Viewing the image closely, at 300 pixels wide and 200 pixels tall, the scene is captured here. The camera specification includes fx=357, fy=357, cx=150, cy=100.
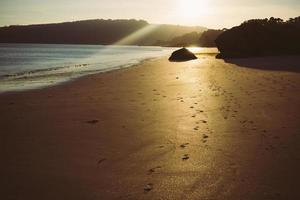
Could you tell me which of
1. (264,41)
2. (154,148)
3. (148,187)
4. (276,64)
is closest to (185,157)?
(154,148)

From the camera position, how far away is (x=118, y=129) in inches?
300

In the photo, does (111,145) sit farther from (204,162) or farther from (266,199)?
(266,199)

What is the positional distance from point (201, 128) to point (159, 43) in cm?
18630

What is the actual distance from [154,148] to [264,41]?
3146 centimetres

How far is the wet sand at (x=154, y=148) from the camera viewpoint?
15.2 feet

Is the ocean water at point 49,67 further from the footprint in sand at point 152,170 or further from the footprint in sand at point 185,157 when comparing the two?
the footprint in sand at point 152,170

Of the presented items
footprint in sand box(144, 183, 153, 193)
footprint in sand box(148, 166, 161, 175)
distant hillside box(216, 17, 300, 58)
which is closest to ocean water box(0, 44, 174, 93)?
distant hillside box(216, 17, 300, 58)

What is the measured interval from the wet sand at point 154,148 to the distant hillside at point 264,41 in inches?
968

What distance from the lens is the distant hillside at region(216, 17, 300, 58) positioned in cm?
3472

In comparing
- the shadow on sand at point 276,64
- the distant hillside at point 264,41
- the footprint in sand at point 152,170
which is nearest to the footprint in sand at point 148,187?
the footprint in sand at point 152,170

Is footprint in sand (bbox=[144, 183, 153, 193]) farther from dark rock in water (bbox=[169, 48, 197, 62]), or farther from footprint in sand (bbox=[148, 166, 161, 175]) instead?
dark rock in water (bbox=[169, 48, 197, 62])

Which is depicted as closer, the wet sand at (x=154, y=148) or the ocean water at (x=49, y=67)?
the wet sand at (x=154, y=148)

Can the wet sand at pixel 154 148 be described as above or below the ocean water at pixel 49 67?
above

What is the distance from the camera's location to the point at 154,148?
625cm
